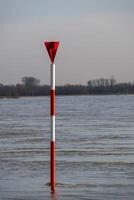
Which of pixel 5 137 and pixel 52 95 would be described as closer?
pixel 52 95

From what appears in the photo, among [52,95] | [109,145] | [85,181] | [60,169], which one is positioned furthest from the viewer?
[109,145]

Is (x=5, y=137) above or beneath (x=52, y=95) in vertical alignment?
beneath

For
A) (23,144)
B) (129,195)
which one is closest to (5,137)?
(23,144)

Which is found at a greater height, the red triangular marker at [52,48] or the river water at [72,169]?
the red triangular marker at [52,48]

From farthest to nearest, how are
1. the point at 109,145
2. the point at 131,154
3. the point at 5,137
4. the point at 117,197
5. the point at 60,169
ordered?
the point at 5,137 < the point at 109,145 < the point at 131,154 < the point at 60,169 < the point at 117,197

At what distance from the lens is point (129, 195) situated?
1193 cm

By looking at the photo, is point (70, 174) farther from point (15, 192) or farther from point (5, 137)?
point (5, 137)

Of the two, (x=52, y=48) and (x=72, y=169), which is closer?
(x=52, y=48)

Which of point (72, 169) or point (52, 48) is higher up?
point (52, 48)

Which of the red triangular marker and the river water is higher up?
the red triangular marker

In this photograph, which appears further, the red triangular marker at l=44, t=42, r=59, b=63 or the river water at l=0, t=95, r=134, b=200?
the red triangular marker at l=44, t=42, r=59, b=63

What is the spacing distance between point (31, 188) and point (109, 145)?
9.78 meters

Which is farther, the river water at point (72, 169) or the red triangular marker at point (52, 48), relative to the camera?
the red triangular marker at point (52, 48)

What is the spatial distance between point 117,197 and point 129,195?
31 centimetres
